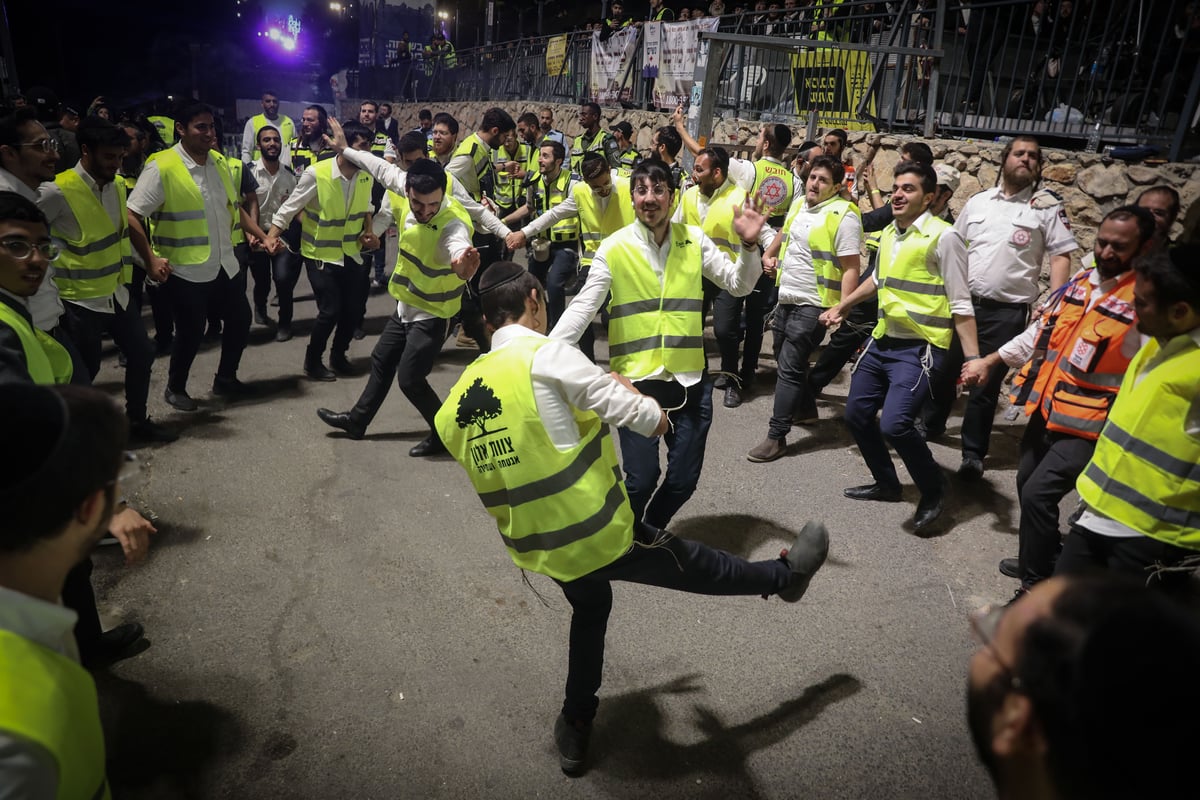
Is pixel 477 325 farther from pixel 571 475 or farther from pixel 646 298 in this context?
pixel 571 475

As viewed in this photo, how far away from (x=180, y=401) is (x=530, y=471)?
4657 mm

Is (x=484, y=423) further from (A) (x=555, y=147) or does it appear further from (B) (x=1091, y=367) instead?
(A) (x=555, y=147)

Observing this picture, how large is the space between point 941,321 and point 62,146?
333 inches

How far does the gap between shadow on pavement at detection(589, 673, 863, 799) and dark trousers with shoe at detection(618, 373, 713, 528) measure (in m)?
0.95

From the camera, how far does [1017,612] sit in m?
1.04

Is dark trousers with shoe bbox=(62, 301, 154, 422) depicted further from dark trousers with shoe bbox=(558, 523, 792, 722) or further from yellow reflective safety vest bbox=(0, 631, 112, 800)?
yellow reflective safety vest bbox=(0, 631, 112, 800)

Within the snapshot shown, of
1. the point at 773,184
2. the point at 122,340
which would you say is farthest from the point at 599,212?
the point at 122,340

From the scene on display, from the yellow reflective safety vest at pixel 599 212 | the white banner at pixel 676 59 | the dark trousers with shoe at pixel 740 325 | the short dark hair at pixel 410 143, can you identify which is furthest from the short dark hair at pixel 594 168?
the white banner at pixel 676 59

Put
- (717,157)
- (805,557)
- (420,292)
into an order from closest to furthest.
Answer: (805,557)
(420,292)
(717,157)

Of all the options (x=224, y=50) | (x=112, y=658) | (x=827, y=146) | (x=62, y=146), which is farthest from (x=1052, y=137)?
(x=224, y=50)

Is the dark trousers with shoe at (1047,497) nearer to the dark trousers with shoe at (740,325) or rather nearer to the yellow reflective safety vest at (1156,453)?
the yellow reflective safety vest at (1156,453)

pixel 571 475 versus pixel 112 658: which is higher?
pixel 571 475

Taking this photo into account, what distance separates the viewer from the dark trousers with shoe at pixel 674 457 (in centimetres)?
364

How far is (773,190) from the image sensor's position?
693cm
